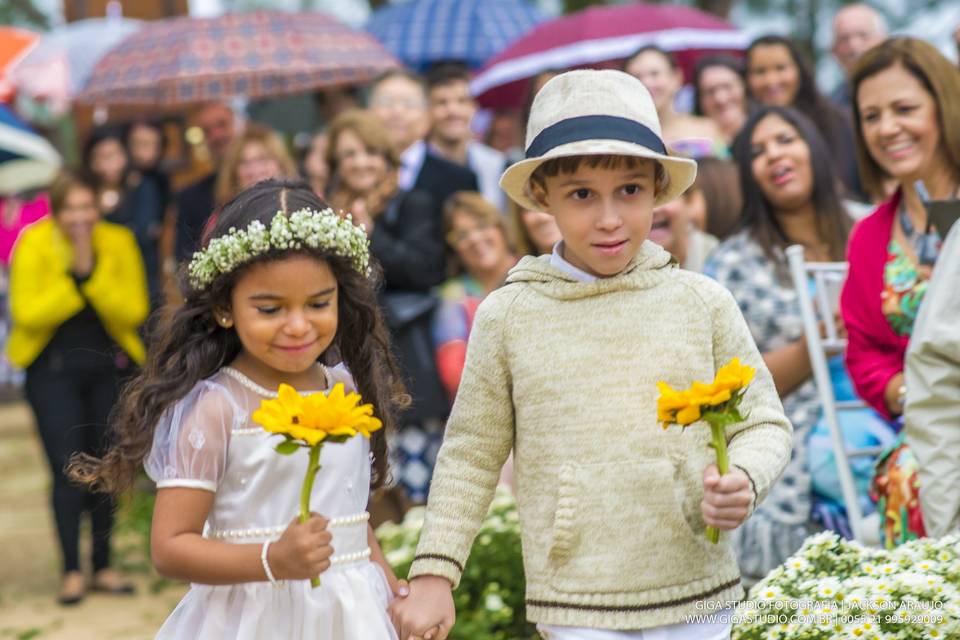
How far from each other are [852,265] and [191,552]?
7.44 feet

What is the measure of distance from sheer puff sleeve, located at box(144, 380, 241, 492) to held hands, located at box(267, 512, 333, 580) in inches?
13.0

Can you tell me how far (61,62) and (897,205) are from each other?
327 inches

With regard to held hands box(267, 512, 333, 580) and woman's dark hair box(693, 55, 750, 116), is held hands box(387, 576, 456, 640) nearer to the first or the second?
held hands box(267, 512, 333, 580)

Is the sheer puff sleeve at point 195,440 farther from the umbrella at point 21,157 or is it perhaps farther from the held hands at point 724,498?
the umbrella at point 21,157

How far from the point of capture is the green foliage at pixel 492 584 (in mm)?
4277

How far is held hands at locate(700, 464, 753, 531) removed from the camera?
2590 mm

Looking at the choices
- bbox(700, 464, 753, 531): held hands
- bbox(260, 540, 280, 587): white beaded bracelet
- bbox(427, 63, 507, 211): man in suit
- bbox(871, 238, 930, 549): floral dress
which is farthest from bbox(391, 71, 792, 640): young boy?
bbox(427, 63, 507, 211): man in suit

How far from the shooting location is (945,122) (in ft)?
13.3

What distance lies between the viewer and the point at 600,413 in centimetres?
286

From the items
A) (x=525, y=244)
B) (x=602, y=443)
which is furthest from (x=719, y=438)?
(x=525, y=244)

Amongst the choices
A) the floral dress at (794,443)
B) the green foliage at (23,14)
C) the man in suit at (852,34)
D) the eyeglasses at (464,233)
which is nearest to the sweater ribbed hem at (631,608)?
the floral dress at (794,443)

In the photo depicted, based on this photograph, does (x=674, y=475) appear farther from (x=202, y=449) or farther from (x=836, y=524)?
(x=836, y=524)

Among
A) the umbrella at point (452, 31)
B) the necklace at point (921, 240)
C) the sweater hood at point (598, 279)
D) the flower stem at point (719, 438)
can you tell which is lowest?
the flower stem at point (719, 438)

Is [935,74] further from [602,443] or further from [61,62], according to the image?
[61,62]
